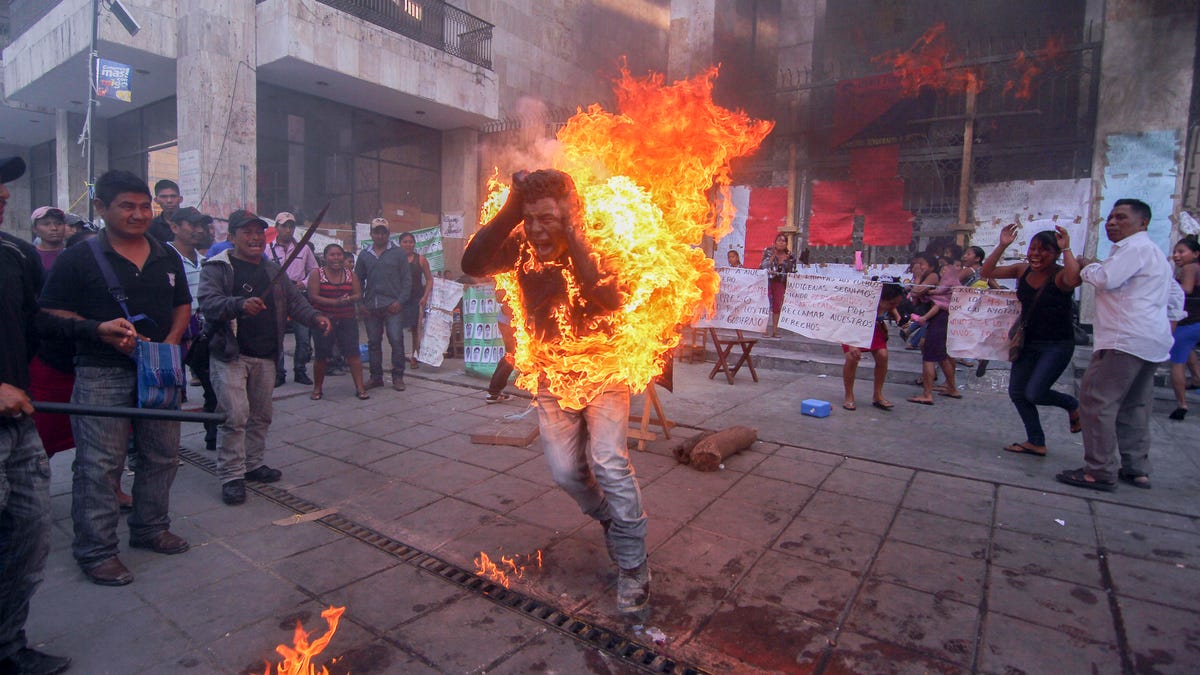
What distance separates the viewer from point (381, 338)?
8219 millimetres

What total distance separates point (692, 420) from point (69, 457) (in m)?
5.77

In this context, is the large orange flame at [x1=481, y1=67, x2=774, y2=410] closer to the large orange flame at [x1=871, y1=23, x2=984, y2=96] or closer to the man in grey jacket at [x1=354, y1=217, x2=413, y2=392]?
the man in grey jacket at [x1=354, y1=217, x2=413, y2=392]

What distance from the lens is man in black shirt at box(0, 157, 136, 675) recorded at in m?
2.45

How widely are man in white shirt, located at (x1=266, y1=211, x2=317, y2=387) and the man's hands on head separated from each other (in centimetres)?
545

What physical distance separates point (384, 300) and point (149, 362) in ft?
16.1

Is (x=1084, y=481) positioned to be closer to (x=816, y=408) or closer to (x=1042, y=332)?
(x=1042, y=332)

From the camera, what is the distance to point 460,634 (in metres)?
2.78

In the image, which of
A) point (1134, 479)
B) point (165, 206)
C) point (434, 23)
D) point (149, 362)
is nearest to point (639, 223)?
point (149, 362)

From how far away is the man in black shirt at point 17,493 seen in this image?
2451mm

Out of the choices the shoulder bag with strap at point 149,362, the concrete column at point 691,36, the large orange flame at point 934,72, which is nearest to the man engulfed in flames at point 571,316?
the shoulder bag with strap at point 149,362

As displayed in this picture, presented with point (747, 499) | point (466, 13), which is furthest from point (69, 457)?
point (466, 13)

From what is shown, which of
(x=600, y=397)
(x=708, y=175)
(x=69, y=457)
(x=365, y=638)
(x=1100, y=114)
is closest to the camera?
(x=365, y=638)

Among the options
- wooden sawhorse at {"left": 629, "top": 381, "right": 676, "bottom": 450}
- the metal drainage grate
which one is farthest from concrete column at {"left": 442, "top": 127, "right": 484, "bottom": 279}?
the metal drainage grate

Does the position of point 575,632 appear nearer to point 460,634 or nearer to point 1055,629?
point 460,634
